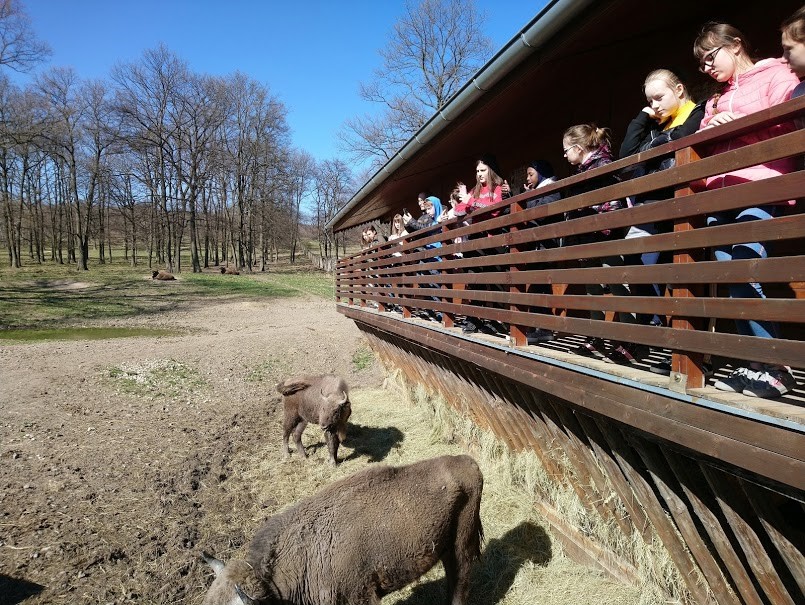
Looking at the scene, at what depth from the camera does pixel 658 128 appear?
393 centimetres

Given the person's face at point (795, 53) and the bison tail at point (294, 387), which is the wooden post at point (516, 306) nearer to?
the person's face at point (795, 53)

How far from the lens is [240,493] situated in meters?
6.93

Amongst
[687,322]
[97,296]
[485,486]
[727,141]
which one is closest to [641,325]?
[687,322]

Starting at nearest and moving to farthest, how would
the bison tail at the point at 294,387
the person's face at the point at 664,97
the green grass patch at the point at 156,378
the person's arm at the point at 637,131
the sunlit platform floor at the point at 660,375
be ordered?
the sunlit platform floor at the point at 660,375
the person's face at the point at 664,97
the person's arm at the point at 637,131
the bison tail at the point at 294,387
the green grass patch at the point at 156,378

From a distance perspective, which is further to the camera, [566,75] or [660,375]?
[566,75]

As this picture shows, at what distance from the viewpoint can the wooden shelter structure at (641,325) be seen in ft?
8.11

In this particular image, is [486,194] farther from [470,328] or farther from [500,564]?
[500,564]

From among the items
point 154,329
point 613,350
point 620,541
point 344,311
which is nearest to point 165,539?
point 620,541

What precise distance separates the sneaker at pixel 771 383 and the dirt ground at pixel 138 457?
2.43 m

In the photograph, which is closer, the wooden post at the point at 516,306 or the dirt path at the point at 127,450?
the wooden post at the point at 516,306

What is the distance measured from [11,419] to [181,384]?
10.9ft

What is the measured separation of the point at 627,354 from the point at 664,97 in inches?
73.7

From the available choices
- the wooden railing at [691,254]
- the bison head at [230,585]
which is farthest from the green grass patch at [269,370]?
the bison head at [230,585]

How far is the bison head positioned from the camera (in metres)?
3.27
